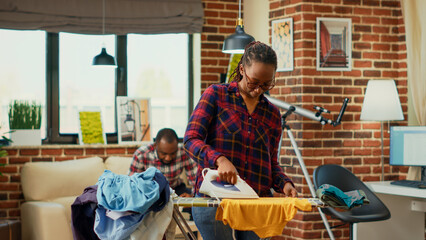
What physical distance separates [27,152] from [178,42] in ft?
6.07

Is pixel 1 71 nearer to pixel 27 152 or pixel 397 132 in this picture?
pixel 27 152

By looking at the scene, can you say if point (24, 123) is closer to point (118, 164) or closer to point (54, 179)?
point (54, 179)

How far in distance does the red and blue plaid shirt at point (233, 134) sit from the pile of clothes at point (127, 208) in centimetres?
18

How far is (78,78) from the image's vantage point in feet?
18.8

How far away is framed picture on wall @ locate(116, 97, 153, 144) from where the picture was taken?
573cm

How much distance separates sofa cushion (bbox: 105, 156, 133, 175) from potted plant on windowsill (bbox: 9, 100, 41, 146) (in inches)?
25.1

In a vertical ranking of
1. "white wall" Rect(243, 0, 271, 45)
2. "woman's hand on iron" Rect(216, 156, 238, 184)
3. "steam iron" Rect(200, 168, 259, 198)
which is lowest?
"steam iron" Rect(200, 168, 259, 198)

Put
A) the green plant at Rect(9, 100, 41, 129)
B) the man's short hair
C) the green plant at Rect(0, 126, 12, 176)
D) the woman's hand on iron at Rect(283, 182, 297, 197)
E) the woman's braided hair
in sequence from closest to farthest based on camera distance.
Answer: the woman's braided hair → the woman's hand on iron at Rect(283, 182, 297, 197) → the man's short hair → the green plant at Rect(0, 126, 12, 176) → the green plant at Rect(9, 100, 41, 129)

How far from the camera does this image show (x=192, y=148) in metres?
2.26

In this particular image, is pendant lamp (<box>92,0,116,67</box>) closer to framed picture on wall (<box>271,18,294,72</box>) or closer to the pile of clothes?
framed picture on wall (<box>271,18,294,72</box>)

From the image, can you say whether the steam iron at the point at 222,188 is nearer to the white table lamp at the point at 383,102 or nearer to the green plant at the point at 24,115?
the white table lamp at the point at 383,102

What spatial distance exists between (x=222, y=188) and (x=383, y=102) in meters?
2.90

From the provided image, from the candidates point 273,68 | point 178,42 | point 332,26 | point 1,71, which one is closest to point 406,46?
point 332,26

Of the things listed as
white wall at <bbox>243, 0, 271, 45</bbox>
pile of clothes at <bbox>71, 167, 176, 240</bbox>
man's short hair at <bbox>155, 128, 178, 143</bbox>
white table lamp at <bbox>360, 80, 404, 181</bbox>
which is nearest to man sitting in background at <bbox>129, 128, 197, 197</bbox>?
man's short hair at <bbox>155, 128, 178, 143</bbox>
